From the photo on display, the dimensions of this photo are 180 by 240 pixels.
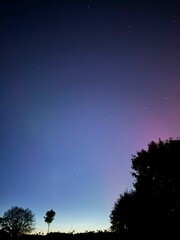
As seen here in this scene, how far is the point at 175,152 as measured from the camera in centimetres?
4191

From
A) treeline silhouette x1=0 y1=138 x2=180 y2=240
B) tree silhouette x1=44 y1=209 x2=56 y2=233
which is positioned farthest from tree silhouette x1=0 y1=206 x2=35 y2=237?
treeline silhouette x1=0 y1=138 x2=180 y2=240

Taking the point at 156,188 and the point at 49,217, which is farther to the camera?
the point at 49,217

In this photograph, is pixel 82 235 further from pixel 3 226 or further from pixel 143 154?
pixel 3 226

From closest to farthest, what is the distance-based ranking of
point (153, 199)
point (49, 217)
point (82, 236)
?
point (82, 236), point (153, 199), point (49, 217)

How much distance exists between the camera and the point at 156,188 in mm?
42406

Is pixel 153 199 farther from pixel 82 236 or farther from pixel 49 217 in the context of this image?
pixel 49 217

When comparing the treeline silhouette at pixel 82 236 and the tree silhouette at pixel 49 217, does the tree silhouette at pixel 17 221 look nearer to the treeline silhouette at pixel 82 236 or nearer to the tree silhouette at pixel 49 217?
the tree silhouette at pixel 49 217

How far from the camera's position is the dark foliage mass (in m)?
39.0

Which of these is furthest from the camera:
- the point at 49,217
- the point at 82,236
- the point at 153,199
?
the point at 49,217

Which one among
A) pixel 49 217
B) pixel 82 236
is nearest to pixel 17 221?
pixel 49 217

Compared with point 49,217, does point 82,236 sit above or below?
below

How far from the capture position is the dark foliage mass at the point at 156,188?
1534 inches

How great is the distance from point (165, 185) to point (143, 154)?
6850 millimetres

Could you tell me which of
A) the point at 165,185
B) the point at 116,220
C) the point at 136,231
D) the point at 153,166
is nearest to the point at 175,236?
the point at 136,231
